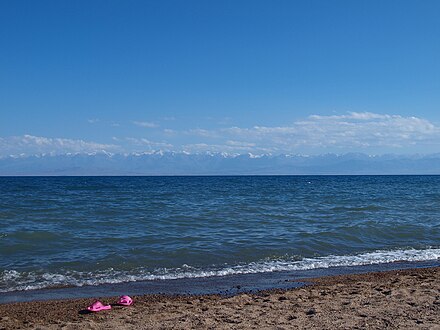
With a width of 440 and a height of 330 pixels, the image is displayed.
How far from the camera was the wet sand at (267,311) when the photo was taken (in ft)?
24.9

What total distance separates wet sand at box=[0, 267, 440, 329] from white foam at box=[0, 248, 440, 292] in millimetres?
1846

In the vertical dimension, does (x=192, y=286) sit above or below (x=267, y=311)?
below

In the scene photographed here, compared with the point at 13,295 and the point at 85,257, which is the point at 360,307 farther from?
the point at 85,257

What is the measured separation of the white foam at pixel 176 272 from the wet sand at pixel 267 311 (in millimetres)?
1846

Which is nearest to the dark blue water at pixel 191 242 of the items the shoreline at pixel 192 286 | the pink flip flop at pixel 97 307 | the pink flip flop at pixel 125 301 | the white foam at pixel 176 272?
the white foam at pixel 176 272

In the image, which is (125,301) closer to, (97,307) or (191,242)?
(97,307)

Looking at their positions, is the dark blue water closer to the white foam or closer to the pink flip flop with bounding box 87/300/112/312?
the white foam

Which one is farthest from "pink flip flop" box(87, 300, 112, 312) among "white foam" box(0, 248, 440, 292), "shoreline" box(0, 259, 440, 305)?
"white foam" box(0, 248, 440, 292)

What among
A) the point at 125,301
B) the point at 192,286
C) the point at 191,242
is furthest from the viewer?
the point at 191,242

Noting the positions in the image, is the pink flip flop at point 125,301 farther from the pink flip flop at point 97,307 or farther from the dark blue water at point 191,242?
the dark blue water at point 191,242

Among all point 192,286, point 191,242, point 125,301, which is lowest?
point 192,286

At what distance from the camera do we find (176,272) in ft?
41.2

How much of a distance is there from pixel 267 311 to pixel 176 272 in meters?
4.60

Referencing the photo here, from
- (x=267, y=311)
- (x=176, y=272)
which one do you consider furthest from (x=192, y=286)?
(x=267, y=311)
